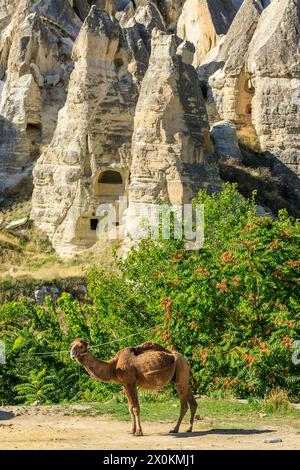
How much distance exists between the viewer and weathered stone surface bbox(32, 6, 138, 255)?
93.6ft

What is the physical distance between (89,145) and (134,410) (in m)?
18.6

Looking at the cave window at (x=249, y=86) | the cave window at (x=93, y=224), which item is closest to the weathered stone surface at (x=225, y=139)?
the cave window at (x=249, y=86)

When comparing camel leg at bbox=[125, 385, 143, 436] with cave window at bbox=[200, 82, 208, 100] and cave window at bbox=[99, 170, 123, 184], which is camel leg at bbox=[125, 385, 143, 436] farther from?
cave window at bbox=[200, 82, 208, 100]

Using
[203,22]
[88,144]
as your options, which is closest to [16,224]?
[88,144]

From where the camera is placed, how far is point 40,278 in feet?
85.8

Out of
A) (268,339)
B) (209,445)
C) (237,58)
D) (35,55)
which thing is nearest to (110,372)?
(209,445)

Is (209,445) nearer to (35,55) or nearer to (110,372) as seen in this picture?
(110,372)

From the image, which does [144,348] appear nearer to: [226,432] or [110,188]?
[226,432]

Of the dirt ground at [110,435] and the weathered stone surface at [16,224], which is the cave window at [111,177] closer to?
the weathered stone surface at [16,224]

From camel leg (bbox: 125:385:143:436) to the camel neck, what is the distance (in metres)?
0.20

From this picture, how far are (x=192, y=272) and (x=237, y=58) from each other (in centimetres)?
1758

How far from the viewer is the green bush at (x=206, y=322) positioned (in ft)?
44.4

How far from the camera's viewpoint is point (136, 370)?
1038 centimetres
